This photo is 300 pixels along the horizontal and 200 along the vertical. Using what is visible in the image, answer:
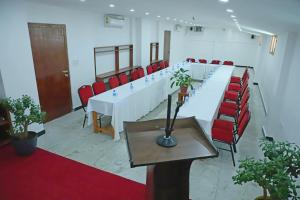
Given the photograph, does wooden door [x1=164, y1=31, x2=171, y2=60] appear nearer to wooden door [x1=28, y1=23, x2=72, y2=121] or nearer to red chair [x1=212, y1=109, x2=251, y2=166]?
wooden door [x1=28, y1=23, x2=72, y2=121]

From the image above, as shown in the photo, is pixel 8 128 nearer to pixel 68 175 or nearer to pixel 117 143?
pixel 68 175

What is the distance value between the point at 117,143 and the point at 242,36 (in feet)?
40.4

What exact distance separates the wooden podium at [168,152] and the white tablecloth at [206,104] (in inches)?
46.6

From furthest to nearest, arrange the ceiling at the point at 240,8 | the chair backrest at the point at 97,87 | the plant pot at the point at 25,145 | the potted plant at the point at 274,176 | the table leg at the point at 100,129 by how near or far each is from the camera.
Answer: the chair backrest at the point at 97,87, the table leg at the point at 100,129, the plant pot at the point at 25,145, the ceiling at the point at 240,8, the potted plant at the point at 274,176

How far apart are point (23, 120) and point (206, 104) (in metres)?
3.29

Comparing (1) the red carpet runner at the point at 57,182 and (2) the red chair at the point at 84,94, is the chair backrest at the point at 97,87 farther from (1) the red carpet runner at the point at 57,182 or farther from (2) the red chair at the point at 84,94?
(1) the red carpet runner at the point at 57,182

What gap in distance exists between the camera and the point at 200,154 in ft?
4.16

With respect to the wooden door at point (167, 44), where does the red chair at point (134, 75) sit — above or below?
below

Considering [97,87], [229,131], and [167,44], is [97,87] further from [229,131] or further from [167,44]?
[167,44]

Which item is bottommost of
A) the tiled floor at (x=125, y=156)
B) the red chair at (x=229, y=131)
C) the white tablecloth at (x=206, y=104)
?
the tiled floor at (x=125, y=156)

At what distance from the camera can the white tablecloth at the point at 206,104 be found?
3566mm

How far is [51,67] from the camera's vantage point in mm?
4965

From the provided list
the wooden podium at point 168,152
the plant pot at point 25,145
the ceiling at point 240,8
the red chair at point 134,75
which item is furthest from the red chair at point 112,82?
the wooden podium at point 168,152

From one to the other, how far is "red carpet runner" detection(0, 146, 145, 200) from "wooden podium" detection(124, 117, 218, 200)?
4.01 ft
